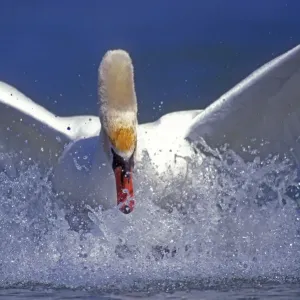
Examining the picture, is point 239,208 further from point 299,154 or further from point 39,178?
point 39,178

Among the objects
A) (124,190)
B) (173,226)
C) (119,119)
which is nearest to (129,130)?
(119,119)

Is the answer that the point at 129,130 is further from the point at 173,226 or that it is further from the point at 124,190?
the point at 173,226

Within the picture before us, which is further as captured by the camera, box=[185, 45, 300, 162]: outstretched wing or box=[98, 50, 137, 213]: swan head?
box=[185, 45, 300, 162]: outstretched wing

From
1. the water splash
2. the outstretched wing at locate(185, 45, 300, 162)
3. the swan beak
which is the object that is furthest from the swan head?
the outstretched wing at locate(185, 45, 300, 162)

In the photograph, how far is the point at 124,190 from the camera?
9.06 meters

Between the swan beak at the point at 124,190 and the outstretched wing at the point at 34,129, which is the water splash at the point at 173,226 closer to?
the outstretched wing at the point at 34,129

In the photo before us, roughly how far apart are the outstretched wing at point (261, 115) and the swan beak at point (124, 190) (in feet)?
3.11

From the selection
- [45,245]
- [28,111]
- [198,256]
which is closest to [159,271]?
[198,256]

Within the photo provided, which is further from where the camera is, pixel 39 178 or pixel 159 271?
pixel 39 178

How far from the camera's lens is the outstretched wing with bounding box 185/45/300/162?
30.8ft

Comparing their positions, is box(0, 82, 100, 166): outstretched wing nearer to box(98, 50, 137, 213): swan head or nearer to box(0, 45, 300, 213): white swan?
box(0, 45, 300, 213): white swan

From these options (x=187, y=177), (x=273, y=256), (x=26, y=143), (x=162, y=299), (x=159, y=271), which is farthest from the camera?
(x=26, y=143)

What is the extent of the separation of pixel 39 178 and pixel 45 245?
3.44 feet

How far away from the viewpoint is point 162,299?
713 centimetres
